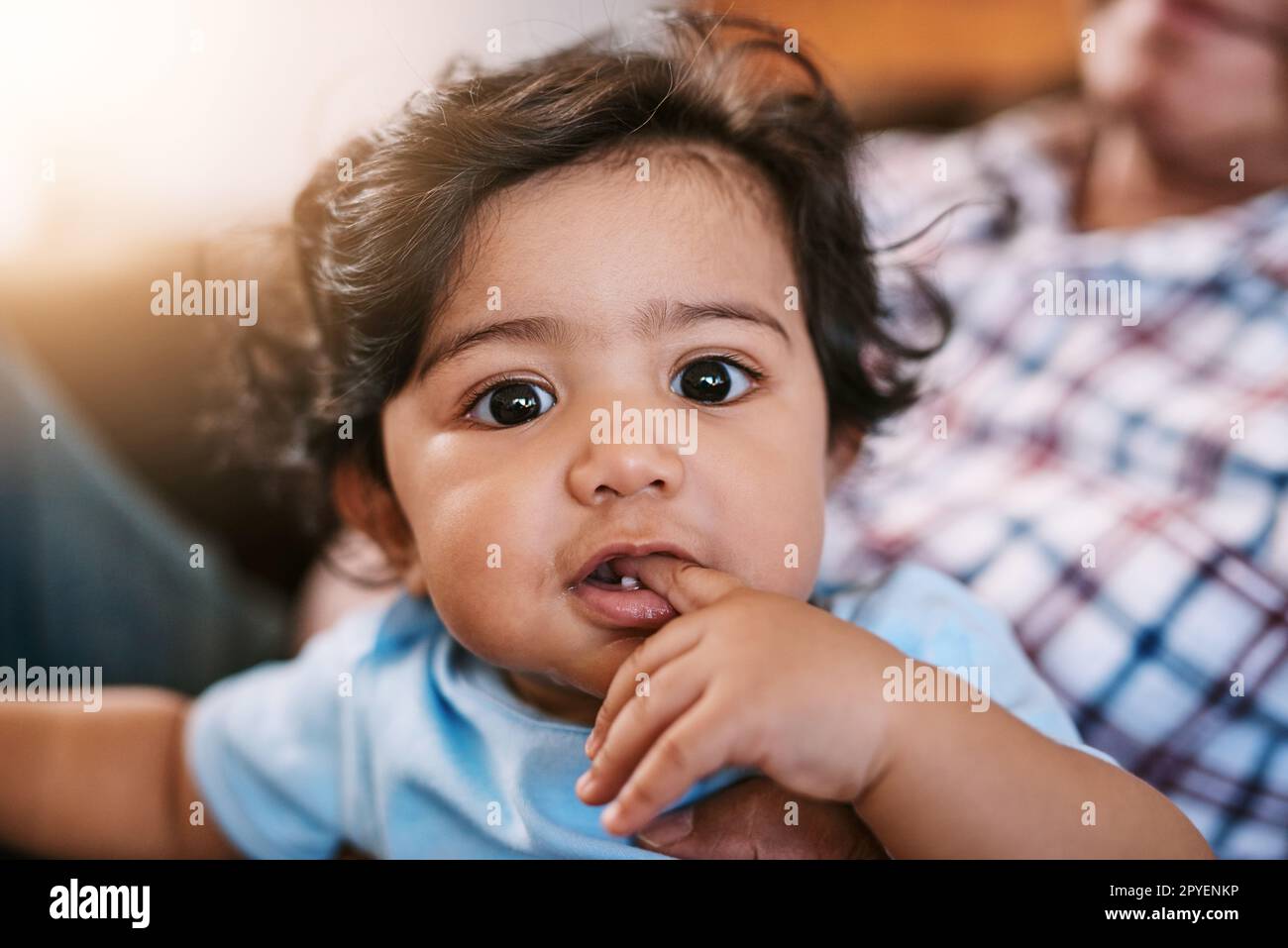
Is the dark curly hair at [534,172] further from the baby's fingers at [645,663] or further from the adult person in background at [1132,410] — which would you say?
the baby's fingers at [645,663]

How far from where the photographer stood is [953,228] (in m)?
1.19

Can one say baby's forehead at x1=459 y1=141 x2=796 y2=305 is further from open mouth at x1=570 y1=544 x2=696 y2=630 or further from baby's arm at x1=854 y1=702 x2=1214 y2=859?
baby's arm at x1=854 y1=702 x2=1214 y2=859

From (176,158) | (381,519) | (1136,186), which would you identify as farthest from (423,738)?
(1136,186)

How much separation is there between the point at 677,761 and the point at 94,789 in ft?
1.98

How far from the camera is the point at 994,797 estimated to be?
558mm

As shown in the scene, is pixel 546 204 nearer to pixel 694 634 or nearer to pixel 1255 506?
pixel 694 634

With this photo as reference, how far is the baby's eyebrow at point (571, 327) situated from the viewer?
0.61 meters

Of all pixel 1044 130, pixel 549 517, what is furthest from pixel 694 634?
pixel 1044 130

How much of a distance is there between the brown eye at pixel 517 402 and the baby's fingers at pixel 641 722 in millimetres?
204

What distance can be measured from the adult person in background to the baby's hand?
1.21 feet

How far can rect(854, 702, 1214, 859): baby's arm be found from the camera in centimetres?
55
